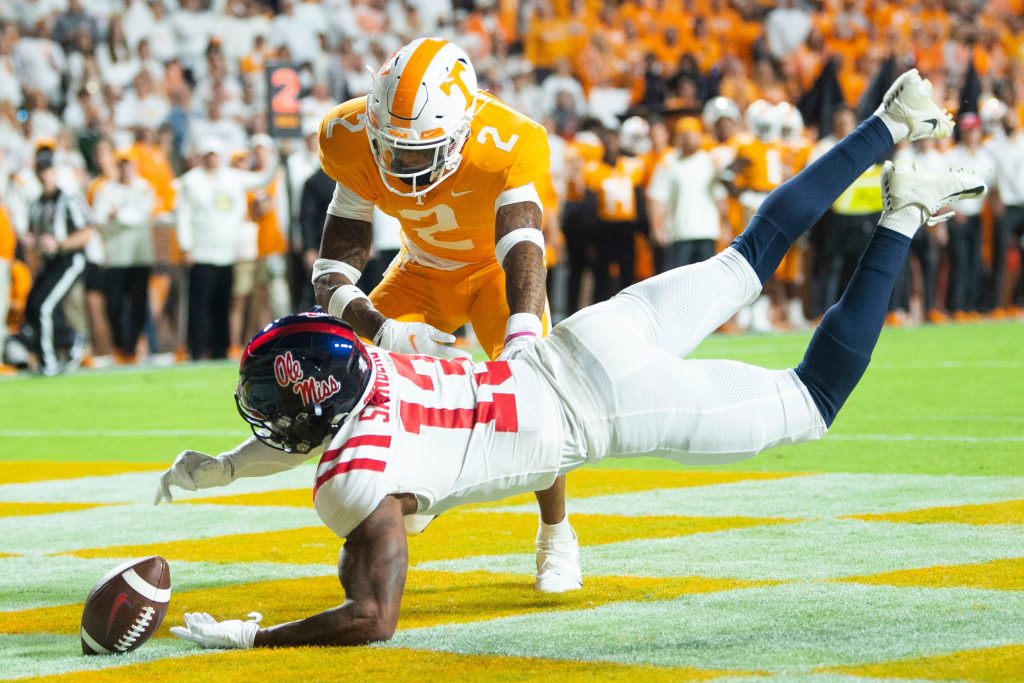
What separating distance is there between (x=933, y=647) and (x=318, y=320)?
1.82 meters

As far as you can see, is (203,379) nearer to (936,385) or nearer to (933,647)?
(936,385)

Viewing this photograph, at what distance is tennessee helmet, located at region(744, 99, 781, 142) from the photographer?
17656 mm

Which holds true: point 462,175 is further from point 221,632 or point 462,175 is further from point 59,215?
point 59,215

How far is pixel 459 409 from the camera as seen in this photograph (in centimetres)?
447

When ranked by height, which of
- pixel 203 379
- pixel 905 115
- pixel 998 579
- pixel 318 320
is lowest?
pixel 203 379

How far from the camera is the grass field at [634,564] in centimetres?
406

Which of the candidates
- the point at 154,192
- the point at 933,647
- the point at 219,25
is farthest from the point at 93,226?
the point at 933,647

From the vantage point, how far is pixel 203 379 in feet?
46.4

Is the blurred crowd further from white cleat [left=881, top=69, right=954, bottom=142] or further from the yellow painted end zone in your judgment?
the yellow painted end zone

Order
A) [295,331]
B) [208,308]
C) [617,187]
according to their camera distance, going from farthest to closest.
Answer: [617,187], [208,308], [295,331]

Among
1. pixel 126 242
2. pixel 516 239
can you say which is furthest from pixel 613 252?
pixel 516 239

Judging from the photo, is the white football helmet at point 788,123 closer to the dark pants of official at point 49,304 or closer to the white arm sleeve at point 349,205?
the dark pants of official at point 49,304

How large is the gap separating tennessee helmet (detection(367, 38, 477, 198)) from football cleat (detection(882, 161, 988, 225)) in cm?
141

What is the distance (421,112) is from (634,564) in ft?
5.59
